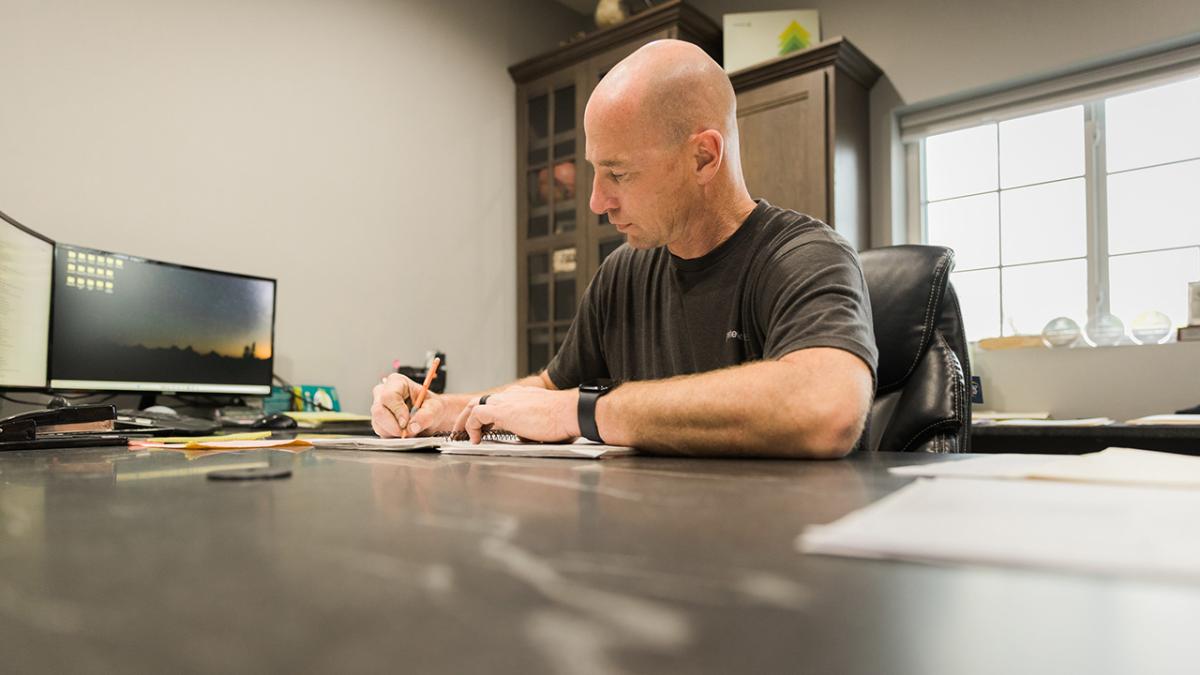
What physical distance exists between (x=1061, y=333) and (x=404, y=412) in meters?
2.63

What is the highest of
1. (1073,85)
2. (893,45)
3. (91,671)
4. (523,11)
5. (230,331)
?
(523,11)

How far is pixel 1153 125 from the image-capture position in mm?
2928

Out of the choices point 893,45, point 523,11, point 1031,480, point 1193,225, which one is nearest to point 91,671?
point 1031,480

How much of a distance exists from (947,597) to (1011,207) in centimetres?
353

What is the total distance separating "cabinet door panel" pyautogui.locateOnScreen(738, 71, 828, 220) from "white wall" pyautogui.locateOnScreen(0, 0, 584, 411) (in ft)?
4.28

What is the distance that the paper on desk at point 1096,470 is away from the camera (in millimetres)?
435

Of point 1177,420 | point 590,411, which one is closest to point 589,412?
point 590,411

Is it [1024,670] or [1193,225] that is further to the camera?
[1193,225]

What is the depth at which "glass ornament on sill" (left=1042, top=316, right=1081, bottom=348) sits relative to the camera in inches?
114

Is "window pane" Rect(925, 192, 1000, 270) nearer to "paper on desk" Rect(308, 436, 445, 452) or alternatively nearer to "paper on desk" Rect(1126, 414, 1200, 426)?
"paper on desk" Rect(1126, 414, 1200, 426)

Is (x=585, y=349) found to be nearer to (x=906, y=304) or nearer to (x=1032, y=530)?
(x=906, y=304)

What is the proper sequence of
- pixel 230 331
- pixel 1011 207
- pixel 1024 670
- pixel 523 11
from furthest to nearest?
1. pixel 523 11
2. pixel 1011 207
3. pixel 230 331
4. pixel 1024 670

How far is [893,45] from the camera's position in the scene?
337cm

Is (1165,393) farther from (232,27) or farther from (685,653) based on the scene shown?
(232,27)
